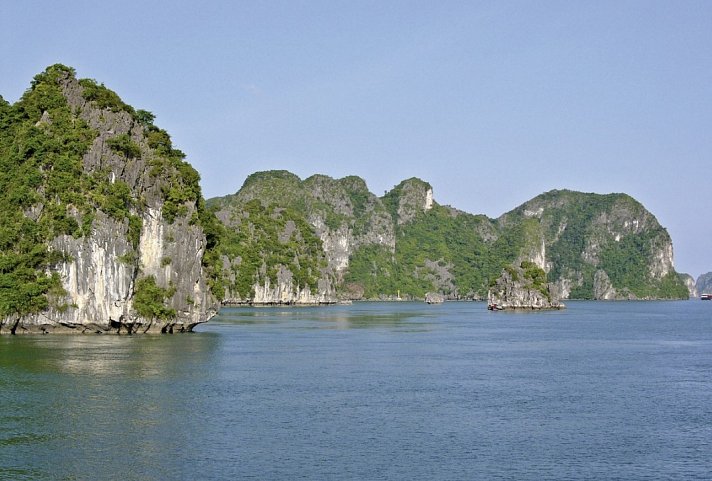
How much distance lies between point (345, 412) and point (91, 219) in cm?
3794

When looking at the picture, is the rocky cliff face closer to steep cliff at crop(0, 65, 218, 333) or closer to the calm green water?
steep cliff at crop(0, 65, 218, 333)

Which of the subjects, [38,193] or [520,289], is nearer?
[38,193]

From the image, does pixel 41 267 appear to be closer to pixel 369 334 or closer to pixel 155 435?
pixel 369 334

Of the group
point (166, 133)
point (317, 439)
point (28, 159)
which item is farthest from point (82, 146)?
point (317, 439)

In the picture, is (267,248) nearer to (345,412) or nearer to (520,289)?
(520,289)

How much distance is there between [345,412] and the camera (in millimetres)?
35188

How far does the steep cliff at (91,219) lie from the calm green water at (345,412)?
4.42 metres

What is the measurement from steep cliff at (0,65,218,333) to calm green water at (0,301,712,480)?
442 cm

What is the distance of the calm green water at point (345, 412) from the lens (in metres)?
26.5

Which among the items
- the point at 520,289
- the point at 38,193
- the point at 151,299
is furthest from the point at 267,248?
the point at 38,193

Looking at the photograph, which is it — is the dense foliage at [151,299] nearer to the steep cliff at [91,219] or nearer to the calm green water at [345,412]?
the steep cliff at [91,219]

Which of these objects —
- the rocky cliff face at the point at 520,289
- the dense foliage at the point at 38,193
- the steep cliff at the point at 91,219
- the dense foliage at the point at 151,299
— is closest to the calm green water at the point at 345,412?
the dense foliage at the point at 38,193

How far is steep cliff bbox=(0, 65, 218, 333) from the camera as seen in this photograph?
214 ft

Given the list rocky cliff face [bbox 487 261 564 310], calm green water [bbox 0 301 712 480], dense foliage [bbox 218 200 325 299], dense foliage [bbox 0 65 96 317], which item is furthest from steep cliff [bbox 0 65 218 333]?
rocky cliff face [bbox 487 261 564 310]
